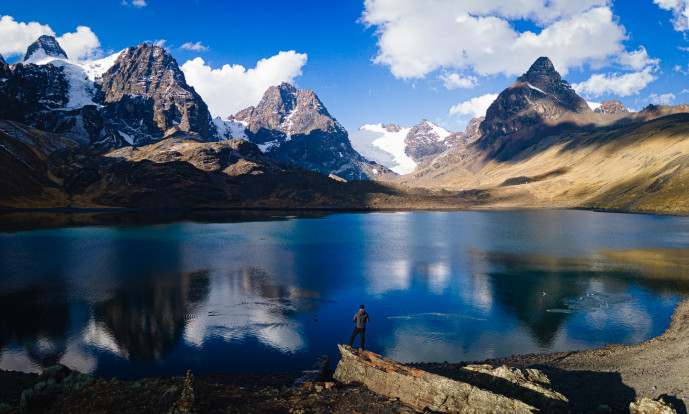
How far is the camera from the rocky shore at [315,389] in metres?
11.5

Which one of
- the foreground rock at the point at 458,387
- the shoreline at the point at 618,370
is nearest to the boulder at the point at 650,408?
the shoreline at the point at 618,370

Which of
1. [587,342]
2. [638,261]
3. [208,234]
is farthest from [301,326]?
[208,234]

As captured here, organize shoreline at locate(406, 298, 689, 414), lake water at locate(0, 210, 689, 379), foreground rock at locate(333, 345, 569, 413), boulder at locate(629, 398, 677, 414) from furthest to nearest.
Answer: lake water at locate(0, 210, 689, 379), shoreline at locate(406, 298, 689, 414), boulder at locate(629, 398, 677, 414), foreground rock at locate(333, 345, 569, 413)

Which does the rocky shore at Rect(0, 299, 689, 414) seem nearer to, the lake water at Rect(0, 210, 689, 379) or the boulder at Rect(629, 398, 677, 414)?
the boulder at Rect(629, 398, 677, 414)

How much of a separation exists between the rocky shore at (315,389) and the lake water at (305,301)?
114 inches

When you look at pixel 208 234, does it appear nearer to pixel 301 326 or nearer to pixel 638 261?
pixel 301 326

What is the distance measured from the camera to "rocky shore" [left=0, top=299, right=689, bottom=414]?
1155cm

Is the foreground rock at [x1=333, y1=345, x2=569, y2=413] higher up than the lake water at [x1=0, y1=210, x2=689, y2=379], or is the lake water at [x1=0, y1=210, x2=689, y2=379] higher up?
the foreground rock at [x1=333, y1=345, x2=569, y2=413]

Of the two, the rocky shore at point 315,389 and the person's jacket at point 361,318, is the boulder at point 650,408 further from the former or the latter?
the person's jacket at point 361,318

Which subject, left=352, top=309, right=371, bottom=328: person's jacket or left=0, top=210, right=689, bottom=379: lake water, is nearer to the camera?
left=352, top=309, right=371, bottom=328: person's jacket

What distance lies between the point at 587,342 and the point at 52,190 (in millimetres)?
208989

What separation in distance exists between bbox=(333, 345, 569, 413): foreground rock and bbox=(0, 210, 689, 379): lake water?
7680 millimetres

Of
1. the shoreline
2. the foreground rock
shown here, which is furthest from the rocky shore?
the foreground rock

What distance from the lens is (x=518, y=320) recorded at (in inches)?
1183
